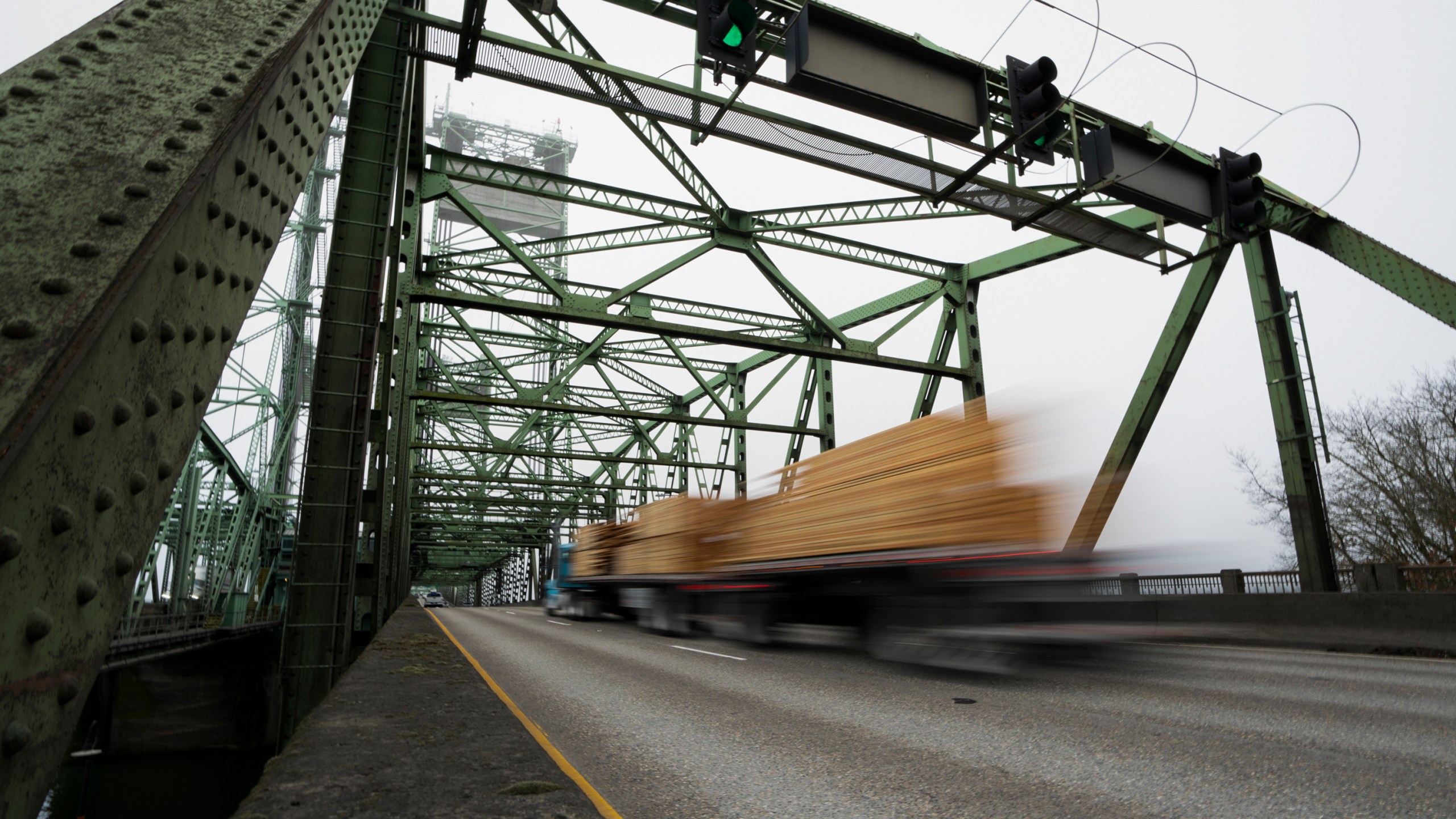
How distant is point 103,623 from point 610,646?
44.5 ft

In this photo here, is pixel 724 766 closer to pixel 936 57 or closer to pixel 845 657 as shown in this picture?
pixel 845 657

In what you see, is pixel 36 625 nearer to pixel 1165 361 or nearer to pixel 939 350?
pixel 1165 361

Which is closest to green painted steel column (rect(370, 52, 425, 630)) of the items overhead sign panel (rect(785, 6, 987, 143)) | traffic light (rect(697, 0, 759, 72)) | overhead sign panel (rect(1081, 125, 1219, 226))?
traffic light (rect(697, 0, 759, 72))

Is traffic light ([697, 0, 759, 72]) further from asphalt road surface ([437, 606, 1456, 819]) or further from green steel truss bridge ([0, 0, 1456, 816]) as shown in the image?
asphalt road surface ([437, 606, 1456, 819])

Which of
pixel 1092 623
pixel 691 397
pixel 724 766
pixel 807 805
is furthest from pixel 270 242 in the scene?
pixel 691 397

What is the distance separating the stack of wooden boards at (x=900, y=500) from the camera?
852cm

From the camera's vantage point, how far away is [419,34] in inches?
396

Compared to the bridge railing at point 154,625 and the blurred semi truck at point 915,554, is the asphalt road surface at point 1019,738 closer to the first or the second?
the blurred semi truck at point 915,554

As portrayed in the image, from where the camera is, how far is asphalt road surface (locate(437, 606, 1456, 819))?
3918 millimetres

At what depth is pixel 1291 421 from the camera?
12883 mm

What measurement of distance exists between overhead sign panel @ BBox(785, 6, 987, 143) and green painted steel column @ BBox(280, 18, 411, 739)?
192 inches

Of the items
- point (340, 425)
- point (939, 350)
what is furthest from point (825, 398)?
A: point (340, 425)

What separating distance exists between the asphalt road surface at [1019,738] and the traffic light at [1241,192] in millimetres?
6278

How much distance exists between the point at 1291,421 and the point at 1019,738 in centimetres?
1062
